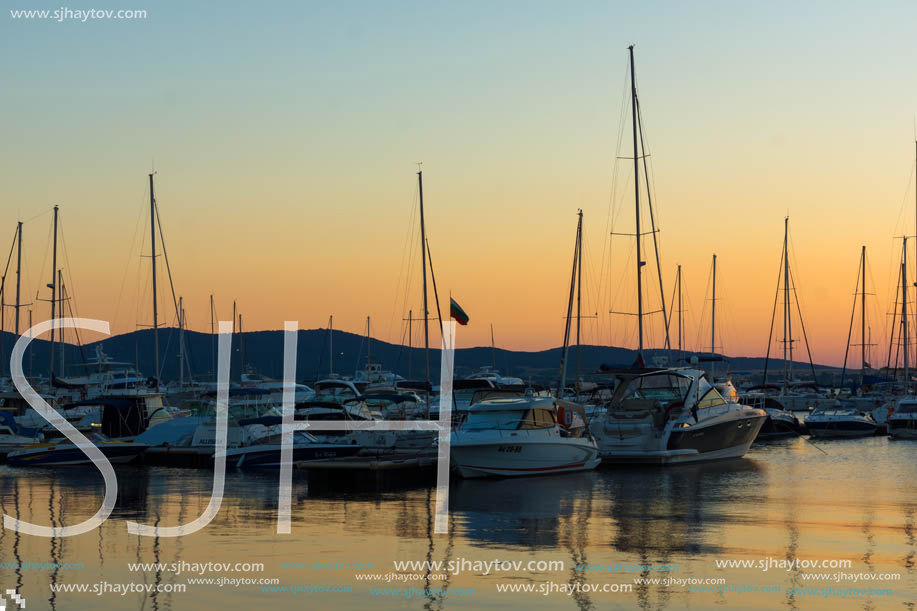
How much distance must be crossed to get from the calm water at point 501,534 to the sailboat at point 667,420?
1206 millimetres

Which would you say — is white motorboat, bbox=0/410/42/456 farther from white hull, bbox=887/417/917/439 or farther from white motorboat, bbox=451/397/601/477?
white hull, bbox=887/417/917/439

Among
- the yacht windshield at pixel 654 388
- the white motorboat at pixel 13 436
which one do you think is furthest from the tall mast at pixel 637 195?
the white motorboat at pixel 13 436

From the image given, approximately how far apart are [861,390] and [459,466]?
72249mm

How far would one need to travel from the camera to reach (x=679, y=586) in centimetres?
1777

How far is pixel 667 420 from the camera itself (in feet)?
136

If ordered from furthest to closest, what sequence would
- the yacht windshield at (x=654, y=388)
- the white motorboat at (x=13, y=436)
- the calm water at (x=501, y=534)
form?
the white motorboat at (x=13, y=436) → the yacht windshield at (x=654, y=388) → the calm water at (x=501, y=534)

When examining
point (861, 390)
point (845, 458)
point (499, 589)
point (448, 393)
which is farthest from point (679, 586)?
point (861, 390)

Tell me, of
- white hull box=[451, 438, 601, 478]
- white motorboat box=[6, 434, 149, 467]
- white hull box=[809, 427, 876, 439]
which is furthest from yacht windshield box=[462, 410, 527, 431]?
white hull box=[809, 427, 876, 439]

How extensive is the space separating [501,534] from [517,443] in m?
12.1

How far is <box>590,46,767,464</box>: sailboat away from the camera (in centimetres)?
4062

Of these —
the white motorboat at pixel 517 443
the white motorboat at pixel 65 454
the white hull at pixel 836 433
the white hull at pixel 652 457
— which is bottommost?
the white motorboat at pixel 65 454

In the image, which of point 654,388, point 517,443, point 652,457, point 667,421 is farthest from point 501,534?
point 654,388

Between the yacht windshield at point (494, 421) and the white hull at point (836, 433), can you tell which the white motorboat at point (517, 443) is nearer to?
the yacht windshield at point (494, 421)

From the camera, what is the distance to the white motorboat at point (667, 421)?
40.6 meters
